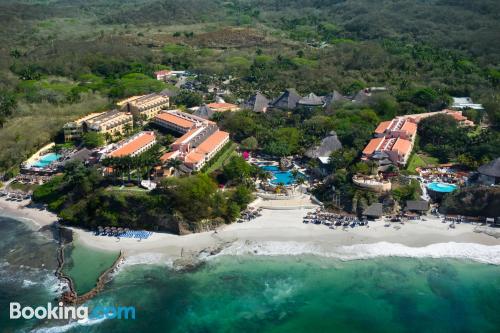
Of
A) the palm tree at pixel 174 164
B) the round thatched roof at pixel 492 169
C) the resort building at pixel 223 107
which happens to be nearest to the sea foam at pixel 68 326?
the palm tree at pixel 174 164

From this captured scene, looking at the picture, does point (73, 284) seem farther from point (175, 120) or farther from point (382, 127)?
point (382, 127)

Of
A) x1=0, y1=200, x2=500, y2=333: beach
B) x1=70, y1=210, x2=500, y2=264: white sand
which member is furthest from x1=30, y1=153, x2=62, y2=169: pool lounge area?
x1=70, y1=210, x2=500, y2=264: white sand

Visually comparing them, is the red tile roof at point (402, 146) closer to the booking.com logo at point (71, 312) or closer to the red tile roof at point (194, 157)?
the red tile roof at point (194, 157)

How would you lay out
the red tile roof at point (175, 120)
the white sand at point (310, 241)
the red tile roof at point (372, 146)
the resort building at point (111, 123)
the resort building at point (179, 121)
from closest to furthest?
1. the white sand at point (310, 241)
2. the red tile roof at point (372, 146)
3. the resort building at point (111, 123)
4. the resort building at point (179, 121)
5. the red tile roof at point (175, 120)

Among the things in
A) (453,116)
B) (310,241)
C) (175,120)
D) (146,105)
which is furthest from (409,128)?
(146,105)

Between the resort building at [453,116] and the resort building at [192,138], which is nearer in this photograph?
the resort building at [192,138]

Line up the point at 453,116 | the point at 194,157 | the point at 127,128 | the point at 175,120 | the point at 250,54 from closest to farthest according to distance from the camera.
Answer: the point at 194,157, the point at 453,116, the point at 175,120, the point at 127,128, the point at 250,54
